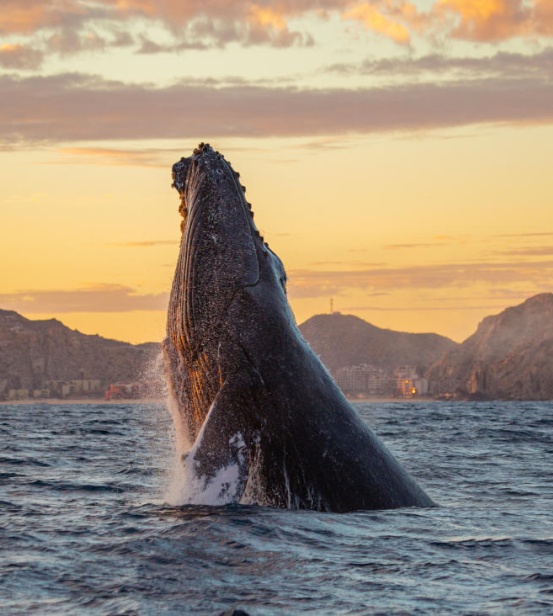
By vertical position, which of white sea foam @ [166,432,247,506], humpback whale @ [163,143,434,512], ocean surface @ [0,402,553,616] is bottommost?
ocean surface @ [0,402,553,616]

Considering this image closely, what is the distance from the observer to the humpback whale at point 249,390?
28.3 ft

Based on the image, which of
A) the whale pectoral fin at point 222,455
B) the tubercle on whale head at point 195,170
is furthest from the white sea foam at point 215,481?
the tubercle on whale head at point 195,170

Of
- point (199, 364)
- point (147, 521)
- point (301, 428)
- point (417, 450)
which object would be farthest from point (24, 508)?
point (417, 450)

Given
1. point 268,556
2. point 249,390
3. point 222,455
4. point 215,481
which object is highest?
point 249,390

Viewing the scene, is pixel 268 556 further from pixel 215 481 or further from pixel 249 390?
pixel 249 390

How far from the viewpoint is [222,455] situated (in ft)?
27.7

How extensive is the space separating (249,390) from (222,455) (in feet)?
2.06

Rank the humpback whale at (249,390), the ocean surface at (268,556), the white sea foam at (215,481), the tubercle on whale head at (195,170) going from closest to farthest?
the ocean surface at (268,556), the white sea foam at (215,481), the humpback whale at (249,390), the tubercle on whale head at (195,170)

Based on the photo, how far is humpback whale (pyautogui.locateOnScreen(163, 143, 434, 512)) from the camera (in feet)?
28.3

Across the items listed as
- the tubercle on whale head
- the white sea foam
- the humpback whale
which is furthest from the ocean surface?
the tubercle on whale head

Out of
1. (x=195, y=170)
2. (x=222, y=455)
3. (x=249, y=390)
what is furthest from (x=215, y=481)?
(x=195, y=170)

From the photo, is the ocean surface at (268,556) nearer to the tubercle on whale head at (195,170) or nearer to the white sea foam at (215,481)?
the white sea foam at (215,481)

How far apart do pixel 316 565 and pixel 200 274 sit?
9.09 ft

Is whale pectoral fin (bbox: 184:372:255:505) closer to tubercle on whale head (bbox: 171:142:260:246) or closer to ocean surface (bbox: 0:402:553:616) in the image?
ocean surface (bbox: 0:402:553:616)
